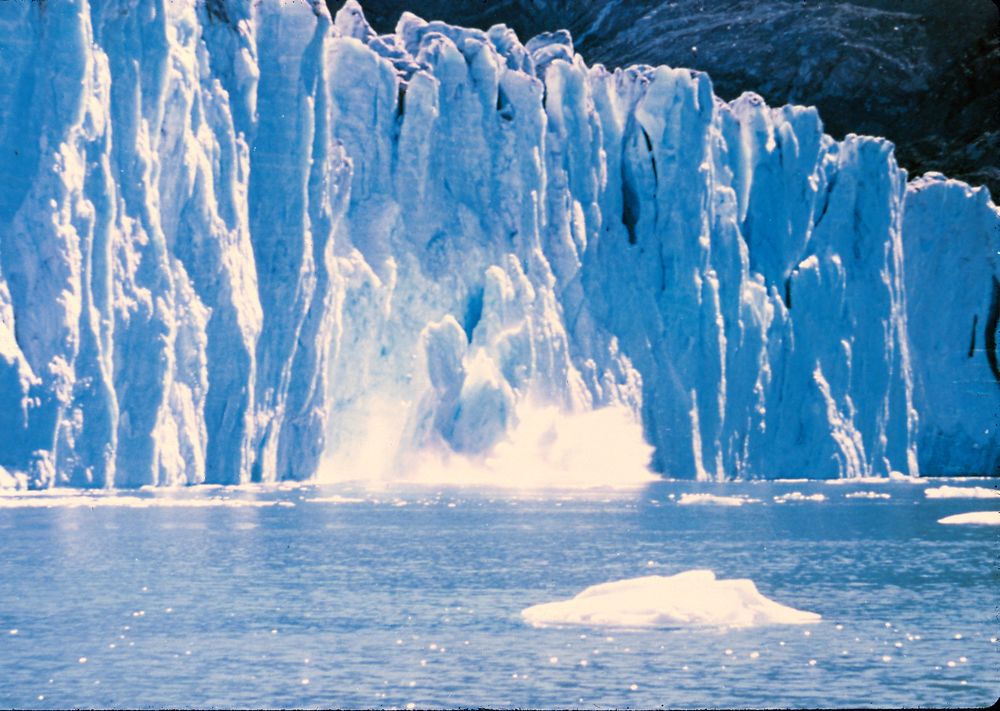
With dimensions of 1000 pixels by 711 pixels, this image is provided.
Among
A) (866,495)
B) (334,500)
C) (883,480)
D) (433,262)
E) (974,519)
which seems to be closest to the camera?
(974,519)

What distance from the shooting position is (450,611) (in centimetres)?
2023

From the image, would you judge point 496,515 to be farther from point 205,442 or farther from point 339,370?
point 339,370

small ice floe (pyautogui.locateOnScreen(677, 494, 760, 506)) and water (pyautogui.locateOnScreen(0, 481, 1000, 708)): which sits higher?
small ice floe (pyautogui.locateOnScreen(677, 494, 760, 506))

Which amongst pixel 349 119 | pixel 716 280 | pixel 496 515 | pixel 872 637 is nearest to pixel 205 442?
pixel 496 515

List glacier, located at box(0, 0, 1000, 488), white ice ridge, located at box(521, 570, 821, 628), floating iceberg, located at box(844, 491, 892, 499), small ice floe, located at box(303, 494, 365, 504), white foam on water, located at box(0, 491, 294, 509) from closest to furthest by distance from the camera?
1. white ice ridge, located at box(521, 570, 821, 628)
2. white foam on water, located at box(0, 491, 294, 509)
3. glacier, located at box(0, 0, 1000, 488)
4. small ice floe, located at box(303, 494, 365, 504)
5. floating iceberg, located at box(844, 491, 892, 499)

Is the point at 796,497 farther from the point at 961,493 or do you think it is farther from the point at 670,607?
the point at 670,607

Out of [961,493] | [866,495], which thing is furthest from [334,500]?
[961,493]

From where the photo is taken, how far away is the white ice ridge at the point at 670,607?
60.5 feet

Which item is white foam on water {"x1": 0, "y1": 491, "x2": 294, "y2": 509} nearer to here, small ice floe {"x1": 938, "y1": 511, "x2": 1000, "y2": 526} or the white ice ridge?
small ice floe {"x1": 938, "y1": 511, "x2": 1000, "y2": 526}

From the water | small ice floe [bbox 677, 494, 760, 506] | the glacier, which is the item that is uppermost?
the glacier

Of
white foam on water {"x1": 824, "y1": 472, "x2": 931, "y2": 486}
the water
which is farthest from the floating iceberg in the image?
the water

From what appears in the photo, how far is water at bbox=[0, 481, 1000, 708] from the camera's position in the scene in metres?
15.2

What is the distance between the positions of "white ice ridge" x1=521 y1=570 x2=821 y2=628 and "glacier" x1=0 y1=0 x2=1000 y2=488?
18081mm

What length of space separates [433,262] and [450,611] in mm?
30529
